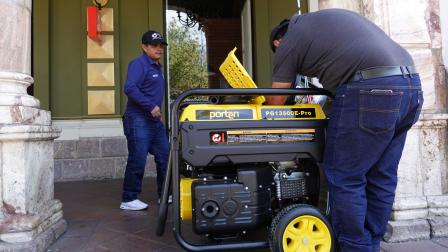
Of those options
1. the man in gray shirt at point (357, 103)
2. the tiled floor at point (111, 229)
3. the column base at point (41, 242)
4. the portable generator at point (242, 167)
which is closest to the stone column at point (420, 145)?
the tiled floor at point (111, 229)

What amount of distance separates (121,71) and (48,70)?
3.68 feet

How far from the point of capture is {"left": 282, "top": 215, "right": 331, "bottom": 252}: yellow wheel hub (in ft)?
7.89

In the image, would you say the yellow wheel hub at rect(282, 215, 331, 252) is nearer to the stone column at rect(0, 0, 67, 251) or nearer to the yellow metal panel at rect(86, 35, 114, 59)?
the stone column at rect(0, 0, 67, 251)

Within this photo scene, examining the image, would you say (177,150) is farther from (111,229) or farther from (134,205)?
(134,205)

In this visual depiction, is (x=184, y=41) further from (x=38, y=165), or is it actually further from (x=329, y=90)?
(x=329, y=90)

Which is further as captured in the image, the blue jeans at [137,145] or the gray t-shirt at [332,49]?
the blue jeans at [137,145]

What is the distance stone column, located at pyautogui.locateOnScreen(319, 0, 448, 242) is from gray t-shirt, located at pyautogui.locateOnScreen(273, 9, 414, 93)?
3.13 ft

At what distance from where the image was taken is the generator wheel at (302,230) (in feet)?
7.80

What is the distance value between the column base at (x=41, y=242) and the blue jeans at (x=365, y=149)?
2.00 meters

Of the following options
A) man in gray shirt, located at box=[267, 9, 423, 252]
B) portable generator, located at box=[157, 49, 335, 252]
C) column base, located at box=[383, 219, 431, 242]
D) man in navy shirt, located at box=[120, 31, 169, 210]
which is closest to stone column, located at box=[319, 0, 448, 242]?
column base, located at box=[383, 219, 431, 242]

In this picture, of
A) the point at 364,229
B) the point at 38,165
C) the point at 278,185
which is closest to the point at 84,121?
the point at 38,165

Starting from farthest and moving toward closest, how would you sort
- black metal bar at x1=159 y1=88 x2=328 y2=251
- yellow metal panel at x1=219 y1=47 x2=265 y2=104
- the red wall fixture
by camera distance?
the red wall fixture < yellow metal panel at x1=219 y1=47 x2=265 y2=104 < black metal bar at x1=159 y1=88 x2=328 y2=251

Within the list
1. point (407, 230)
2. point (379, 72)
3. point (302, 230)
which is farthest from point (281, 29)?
point (407, 230)

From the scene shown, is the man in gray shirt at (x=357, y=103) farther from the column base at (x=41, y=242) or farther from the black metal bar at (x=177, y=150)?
the column base at (x=41, y=242)
